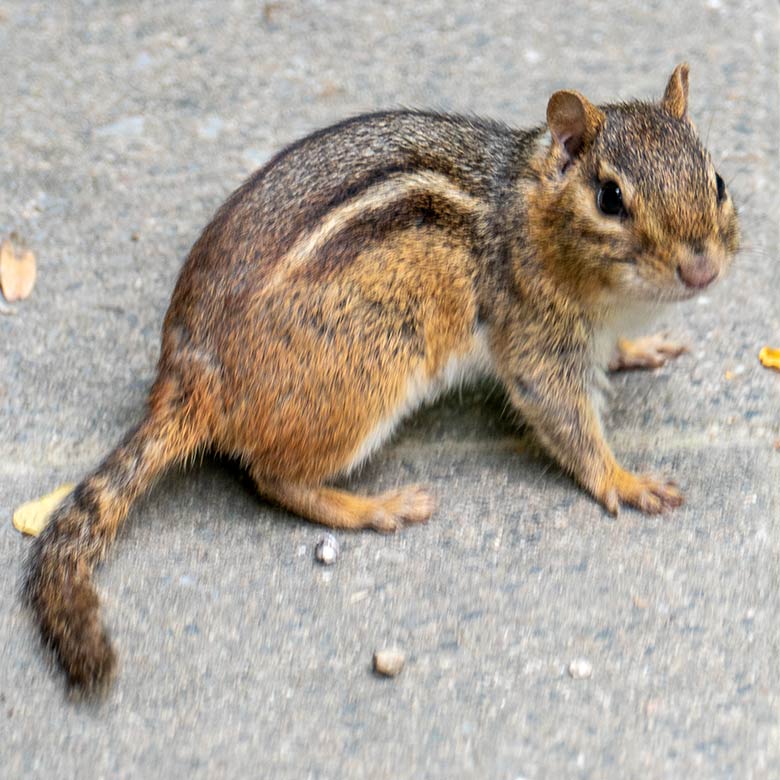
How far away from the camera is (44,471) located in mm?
3264

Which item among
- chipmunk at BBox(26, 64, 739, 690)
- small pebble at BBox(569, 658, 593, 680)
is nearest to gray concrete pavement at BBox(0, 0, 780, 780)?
small pebble at BBox(569, 658, 593, 680)

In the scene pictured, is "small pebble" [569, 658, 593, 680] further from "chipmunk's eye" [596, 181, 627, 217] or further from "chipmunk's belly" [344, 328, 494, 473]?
"chipmunk's eye" [596, 181, 627, 217]

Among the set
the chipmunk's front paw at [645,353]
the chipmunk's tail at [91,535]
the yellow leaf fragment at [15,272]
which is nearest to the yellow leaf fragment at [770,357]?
the chipmunk's front paw at [645,353]

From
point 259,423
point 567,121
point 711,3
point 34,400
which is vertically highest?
point 567,121

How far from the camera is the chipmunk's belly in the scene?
3.10 metres

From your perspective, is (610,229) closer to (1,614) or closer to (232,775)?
(232,775)

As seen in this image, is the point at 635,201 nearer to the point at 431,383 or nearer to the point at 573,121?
the point at 573,121

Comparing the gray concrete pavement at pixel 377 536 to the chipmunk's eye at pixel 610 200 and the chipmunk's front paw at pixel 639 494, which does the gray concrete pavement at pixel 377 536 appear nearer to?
the chipmunk's front paw at pixel 639 494

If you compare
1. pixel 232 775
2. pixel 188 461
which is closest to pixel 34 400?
pixel 188 461

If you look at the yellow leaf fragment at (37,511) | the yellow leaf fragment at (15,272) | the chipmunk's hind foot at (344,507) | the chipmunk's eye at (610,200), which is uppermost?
the chipmunk's eye at (610,200)

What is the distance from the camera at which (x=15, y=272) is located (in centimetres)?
373

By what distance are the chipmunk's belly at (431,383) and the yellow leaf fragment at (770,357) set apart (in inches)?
33.8

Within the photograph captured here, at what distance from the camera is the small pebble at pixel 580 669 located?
2.78 metres

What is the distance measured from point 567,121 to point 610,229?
32 cm
